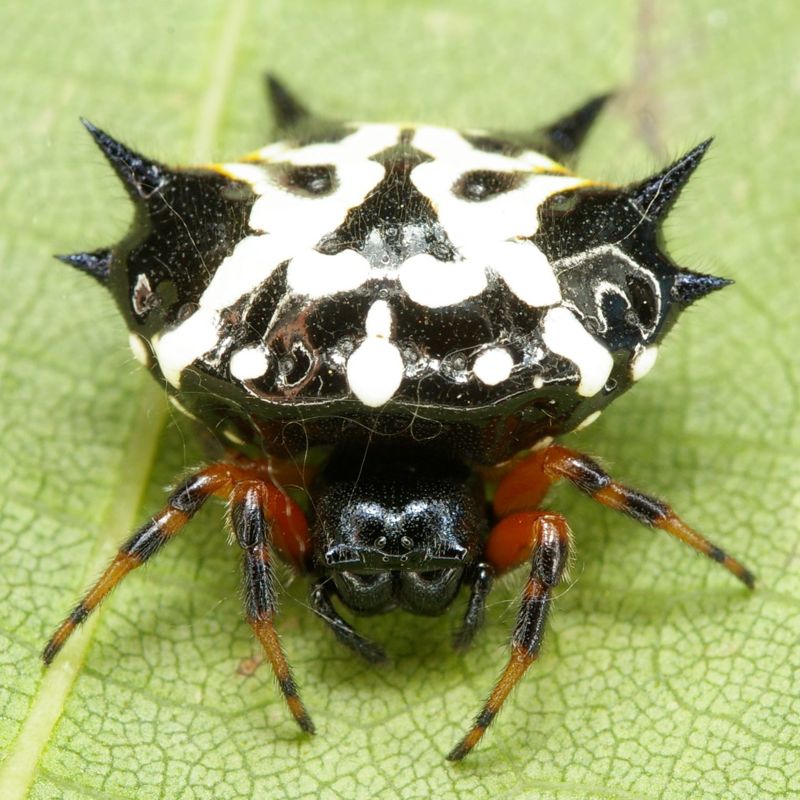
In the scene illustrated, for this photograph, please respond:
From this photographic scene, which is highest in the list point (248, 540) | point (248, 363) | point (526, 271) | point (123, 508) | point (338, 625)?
point (526, 271)

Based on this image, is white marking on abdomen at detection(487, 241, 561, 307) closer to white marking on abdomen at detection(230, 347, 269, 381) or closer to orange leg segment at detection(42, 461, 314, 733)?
white marking on abdomen at detection(230, 347, 269, 381)

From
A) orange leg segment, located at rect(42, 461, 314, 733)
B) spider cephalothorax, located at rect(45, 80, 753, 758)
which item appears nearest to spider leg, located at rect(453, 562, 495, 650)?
spider cephalothorax, located at rect(45, 80, 753, 758)

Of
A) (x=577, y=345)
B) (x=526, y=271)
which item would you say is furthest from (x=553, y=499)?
(x=526, y=271)

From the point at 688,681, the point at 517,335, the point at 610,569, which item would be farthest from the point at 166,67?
the point at 688,681

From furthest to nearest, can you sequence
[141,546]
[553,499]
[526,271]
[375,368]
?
[553,499] < [141,546] < [526,271] < [375,368]

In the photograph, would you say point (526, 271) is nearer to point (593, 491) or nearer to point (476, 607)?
point (593, 491)

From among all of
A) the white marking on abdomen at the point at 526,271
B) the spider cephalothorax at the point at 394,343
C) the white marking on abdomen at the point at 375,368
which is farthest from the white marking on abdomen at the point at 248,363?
the white marking on abdomen at the point at 526,271
